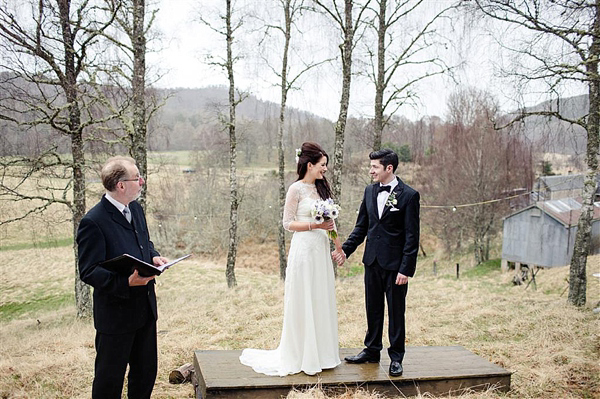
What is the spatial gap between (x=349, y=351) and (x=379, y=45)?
898cm

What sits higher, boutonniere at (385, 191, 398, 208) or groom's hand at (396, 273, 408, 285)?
boutonniere at (385, 191, 398, 208)

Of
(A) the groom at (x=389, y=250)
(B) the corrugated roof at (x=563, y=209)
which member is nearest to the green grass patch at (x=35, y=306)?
(A) the groom at (x=389, y=250)

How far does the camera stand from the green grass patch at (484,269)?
23.6m

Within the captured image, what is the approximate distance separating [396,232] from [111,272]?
A: 262cm

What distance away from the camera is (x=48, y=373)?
16.1 feet

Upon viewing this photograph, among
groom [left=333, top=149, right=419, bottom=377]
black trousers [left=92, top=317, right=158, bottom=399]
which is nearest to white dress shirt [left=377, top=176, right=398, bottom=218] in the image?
groom [left=333, top=149, right=419, bottom=377]

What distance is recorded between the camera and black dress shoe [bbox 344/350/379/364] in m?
4.72

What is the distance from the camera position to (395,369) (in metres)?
4.43

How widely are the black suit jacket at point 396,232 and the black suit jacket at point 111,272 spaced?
2.17 meters

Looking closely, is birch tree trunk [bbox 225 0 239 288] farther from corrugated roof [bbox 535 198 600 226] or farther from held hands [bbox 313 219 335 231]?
corrugated roof [bbox 535 198 600 226]

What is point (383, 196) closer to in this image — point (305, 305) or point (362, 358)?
point (305, 305)

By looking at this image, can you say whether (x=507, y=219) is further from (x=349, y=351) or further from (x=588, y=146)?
(x=349, y=351)

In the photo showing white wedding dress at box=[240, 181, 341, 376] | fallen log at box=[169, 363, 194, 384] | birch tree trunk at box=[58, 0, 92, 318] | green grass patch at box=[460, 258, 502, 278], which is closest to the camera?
white wedding dress at box=[240, 181, 341, 376]

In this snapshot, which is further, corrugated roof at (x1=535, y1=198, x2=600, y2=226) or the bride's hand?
corrugated roof at (x1=535, y1=198, x2=600, y2=226)
